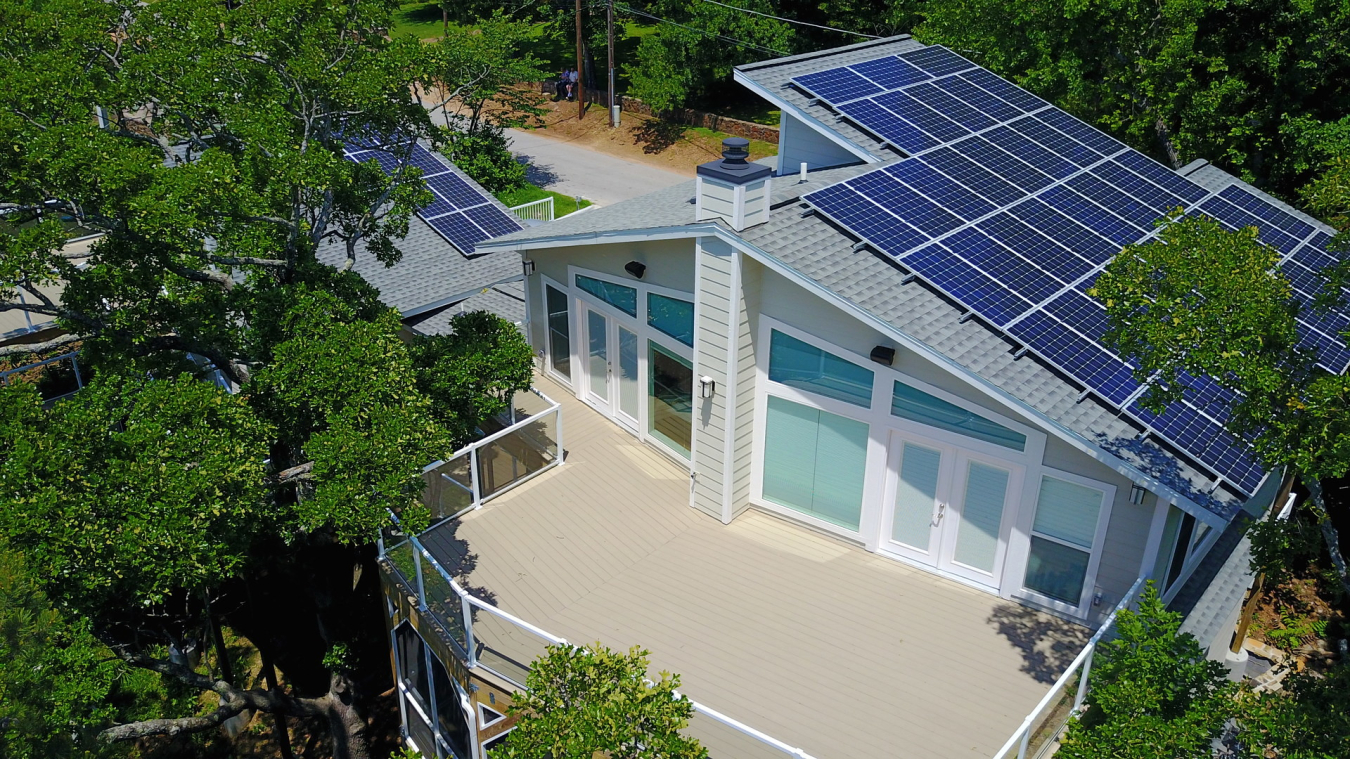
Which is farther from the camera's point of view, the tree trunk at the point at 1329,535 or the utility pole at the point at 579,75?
the utility pole at the point at 579,75

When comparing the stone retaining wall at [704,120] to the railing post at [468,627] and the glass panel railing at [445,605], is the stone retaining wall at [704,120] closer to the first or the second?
the glass panel railing at [445,605]

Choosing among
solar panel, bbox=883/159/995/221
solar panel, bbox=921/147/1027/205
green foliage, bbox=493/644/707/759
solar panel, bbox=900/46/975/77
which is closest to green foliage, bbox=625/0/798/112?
solar panel, bbox=900/46/975/77

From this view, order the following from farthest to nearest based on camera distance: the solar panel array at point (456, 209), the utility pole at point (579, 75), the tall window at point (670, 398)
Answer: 1. the utility pole at point (579, 75)
2. the solar panel array at point (456, 209)
3. the tall window at point (670, 398)

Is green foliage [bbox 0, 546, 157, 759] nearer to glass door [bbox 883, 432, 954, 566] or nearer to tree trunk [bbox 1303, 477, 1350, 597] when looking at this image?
A: glass door [bbox 883, 432, 954, 566]

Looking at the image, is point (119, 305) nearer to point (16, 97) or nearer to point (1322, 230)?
point (16, 97)

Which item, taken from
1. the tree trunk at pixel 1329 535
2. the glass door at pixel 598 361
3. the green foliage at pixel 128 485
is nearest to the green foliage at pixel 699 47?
the glass door at pixel 598 361

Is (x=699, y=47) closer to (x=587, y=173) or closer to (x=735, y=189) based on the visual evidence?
(x=587, y=173)
